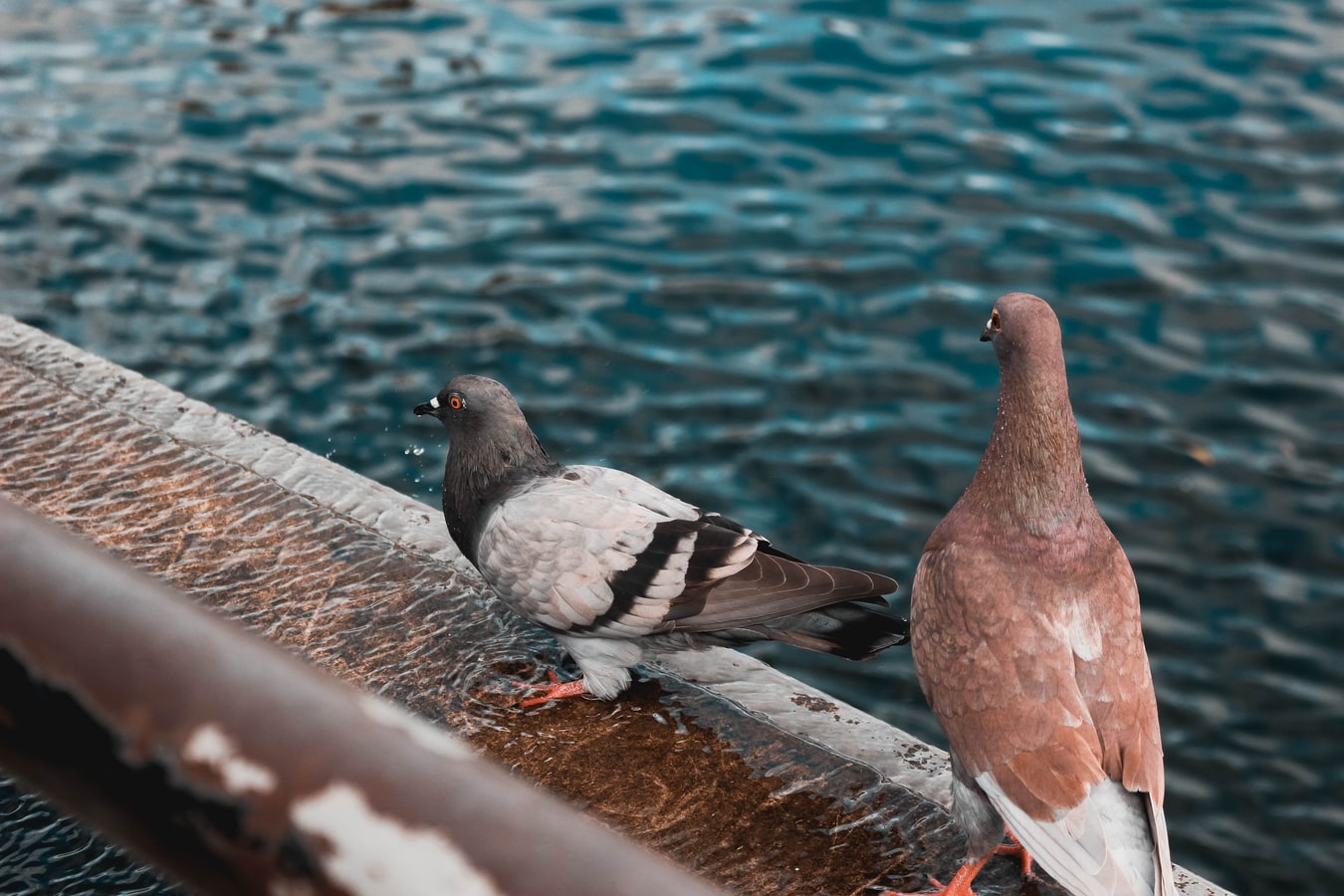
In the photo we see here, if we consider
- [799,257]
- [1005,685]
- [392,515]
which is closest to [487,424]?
[392,515]

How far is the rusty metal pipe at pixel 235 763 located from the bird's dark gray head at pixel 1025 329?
2535 mm

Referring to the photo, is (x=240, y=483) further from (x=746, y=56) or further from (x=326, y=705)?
(x=746, y=56)

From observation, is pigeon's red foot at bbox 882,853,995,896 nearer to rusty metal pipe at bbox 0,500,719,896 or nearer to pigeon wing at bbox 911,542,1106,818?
pigeon wing at bbox 911,542,1106,818

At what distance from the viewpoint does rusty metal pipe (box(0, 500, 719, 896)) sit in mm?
507

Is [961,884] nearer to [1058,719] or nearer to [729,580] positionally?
[1058,719]

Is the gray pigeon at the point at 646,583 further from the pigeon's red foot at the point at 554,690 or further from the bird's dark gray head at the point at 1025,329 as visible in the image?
the bird's dark gray head at the point at 1025,329

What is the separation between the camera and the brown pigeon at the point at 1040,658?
2.53 meters

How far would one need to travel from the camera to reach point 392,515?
4.01m

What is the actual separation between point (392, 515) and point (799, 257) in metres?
3.89

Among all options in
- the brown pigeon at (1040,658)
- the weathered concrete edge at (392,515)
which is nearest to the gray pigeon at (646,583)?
Answer: the weathered concrete edge at (392,515)

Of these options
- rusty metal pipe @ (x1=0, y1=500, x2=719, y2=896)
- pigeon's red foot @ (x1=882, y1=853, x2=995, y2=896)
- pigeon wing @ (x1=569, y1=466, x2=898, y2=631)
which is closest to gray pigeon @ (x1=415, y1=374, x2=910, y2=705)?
pigeon wing @ (x1=569, y1=466, x2=898, y2=631)

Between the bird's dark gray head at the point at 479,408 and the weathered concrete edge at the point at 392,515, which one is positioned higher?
the bird's dark gray head at the point at 479,408

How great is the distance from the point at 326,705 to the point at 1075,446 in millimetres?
2547

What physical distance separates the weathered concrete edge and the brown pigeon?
357 millimetres
